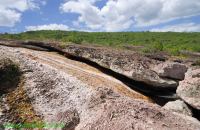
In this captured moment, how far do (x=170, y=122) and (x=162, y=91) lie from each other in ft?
18.2

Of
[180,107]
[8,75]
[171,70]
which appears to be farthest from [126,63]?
[8,75]

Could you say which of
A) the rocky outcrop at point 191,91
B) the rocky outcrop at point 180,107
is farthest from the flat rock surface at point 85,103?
the rocky outcrop at point 191,91

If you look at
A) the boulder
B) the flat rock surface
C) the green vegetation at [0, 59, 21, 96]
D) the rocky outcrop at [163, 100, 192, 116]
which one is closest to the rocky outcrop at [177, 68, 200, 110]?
the rocky outcrop at [163, 100, 192, 116]

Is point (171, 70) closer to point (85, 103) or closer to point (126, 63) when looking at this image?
A: point (126, 63)

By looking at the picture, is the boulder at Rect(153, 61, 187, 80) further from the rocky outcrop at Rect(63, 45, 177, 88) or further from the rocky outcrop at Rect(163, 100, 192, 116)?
the rocky outcrop at Rect(163, 100, 192, 116)

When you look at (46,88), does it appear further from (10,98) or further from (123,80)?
(123,80)

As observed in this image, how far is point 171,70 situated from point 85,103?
5.99 meters

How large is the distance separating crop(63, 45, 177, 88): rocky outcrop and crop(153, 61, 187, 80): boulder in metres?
0.19

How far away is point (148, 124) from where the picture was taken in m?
9.65

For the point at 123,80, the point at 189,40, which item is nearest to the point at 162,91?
the point at 123,80

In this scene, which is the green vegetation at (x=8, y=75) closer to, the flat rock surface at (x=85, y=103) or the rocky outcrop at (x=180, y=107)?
the flat rock surface at (x=85, y=103)

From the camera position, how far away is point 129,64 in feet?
→ 49.9

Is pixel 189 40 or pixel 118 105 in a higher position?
pixel 118 105

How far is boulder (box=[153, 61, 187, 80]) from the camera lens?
49.8ft
